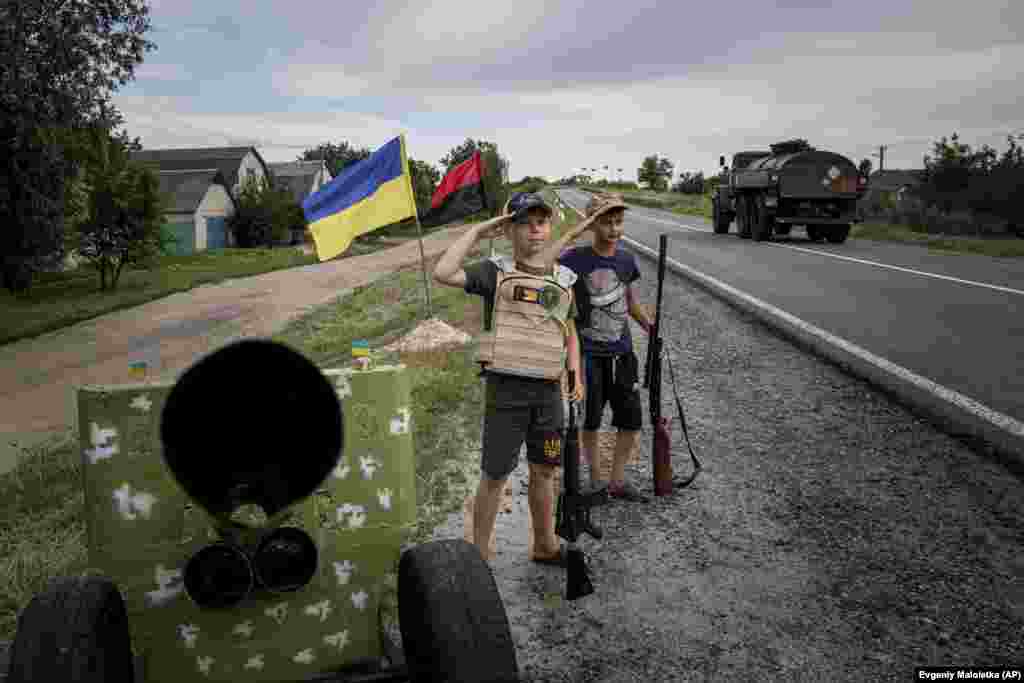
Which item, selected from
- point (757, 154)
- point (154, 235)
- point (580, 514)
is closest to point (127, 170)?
point (154, 235)

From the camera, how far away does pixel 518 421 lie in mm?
3572

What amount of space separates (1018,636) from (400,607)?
2.28 m

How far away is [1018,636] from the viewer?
9.77 ft

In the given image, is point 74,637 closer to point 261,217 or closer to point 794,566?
point 794,566

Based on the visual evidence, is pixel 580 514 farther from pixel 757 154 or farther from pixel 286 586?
pixel 757 154

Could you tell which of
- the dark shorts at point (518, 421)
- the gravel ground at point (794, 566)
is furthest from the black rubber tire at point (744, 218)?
the dark shorts at point (518, 421)

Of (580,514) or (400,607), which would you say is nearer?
(400,607)

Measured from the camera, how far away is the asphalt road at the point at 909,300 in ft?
22.9

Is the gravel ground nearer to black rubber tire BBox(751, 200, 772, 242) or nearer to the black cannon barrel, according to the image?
the black cannon barrel

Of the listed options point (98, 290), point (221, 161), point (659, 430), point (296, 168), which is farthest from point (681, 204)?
point (659, 430)

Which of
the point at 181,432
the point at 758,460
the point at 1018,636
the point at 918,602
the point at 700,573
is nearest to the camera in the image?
the point at 181,432

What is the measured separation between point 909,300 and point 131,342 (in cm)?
1411

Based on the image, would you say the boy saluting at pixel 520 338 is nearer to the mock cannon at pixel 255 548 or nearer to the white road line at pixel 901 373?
the mock cannon at pixel 255 548

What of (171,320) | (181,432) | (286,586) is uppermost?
(181,432)
